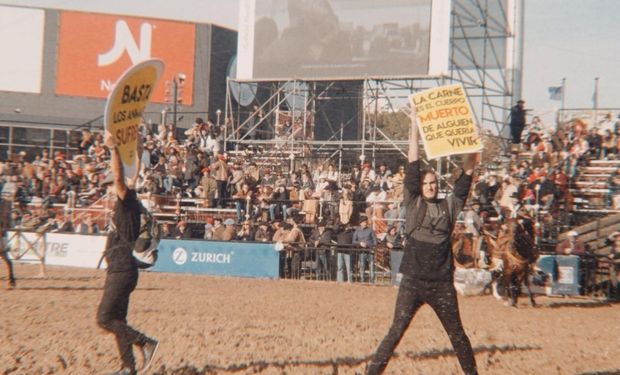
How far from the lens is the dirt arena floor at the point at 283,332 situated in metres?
8.47

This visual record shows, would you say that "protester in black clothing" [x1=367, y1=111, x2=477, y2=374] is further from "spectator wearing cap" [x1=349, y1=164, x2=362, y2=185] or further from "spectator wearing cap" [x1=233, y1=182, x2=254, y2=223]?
"spectator wearing cap" [x1=349, y1=164, x2=362, y2=185]

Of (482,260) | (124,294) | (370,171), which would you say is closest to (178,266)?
(370,171)

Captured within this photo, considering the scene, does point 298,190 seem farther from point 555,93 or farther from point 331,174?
point 555,93

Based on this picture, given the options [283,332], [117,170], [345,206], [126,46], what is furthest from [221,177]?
[126,46]

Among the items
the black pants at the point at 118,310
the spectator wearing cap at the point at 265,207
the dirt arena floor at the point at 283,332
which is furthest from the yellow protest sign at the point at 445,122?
the spectator wearing cap at the point at 265,207

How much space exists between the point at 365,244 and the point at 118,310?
12745 mm

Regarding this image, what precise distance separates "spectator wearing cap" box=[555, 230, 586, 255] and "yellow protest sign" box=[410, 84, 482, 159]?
12.4 m

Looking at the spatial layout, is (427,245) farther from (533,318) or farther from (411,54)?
(411,54)

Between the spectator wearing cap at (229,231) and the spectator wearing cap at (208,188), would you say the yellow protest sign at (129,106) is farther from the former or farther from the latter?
the spectator wearing cap at (208,188)

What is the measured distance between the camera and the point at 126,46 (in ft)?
128

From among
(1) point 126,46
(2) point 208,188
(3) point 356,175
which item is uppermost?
(1) point 126,46

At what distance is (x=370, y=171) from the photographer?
24.1 metres

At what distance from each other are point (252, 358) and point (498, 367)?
259cm

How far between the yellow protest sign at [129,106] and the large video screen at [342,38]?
19.7 metres
